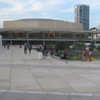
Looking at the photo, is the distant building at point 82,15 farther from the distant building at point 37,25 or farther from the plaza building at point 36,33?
the plaza building at point 36,33

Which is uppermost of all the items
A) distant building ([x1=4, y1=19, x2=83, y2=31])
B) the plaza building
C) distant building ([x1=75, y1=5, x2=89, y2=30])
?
distant building ([x1=75, y1=5, x2=89, y2=30])

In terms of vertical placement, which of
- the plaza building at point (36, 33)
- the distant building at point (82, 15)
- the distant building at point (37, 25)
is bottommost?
the plaza building at point (36, 33)

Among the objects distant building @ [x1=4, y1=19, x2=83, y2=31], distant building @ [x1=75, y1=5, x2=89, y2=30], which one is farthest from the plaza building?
distant building @ [x1=75, y1=5, x2=89, y2=30]

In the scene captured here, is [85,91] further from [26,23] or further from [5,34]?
[26,23]

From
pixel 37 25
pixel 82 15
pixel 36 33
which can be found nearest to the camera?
pixel 36 33

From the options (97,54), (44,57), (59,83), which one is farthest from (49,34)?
(59,83)

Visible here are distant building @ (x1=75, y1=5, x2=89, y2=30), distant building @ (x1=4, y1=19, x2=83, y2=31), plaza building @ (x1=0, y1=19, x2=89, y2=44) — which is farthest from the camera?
distant building @ (x1=75, y1=5, x2=89, y2=30)

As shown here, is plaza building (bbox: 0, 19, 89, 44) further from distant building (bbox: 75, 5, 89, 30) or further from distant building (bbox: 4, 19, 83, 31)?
distant building (bbox: 75, 5, 89, 30)

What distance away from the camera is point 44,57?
21656mm

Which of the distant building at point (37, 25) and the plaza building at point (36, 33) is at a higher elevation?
the distant building at point (37, 25)

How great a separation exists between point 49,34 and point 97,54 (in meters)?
47.4

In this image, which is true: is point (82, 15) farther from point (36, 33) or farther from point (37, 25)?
point (36, 33)

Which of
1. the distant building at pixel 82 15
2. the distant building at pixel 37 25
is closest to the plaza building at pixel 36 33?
the distant building at pixel 37 25

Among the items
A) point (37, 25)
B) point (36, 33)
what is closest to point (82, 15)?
point (37, 25)
